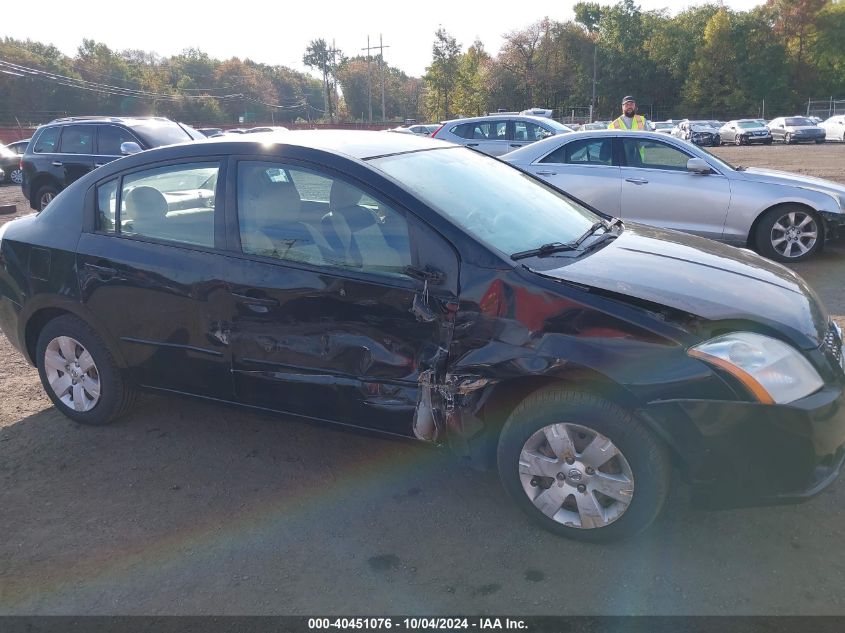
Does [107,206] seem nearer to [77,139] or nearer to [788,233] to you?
[788,233]

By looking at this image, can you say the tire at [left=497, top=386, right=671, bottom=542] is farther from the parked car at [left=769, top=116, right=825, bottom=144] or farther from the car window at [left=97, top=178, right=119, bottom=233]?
the parked car at [left=769, top=116, right=825, bottom=144]

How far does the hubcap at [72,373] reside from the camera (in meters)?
4.01

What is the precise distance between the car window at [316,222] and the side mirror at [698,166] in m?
5.35

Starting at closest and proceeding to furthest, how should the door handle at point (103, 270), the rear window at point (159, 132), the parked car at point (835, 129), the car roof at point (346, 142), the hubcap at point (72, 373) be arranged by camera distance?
the car roof at point (346, 142)
the door handle at point (103, 270)
the hubcap at point (72, 373)
the rear window at point (159, 132)
the parked car at point (835, 129)

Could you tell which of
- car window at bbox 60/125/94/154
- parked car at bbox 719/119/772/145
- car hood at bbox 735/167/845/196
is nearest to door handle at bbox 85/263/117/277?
car hood at bbox 735/167/845/196

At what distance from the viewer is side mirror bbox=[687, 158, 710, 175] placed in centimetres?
747

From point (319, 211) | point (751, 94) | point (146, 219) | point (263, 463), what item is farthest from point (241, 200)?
point (751, 94)

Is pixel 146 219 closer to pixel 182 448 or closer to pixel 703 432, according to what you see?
pixel 182 448

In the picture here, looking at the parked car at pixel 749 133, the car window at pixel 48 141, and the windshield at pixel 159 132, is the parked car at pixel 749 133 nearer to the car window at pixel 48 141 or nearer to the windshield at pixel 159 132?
the windshield at pixel 159 132

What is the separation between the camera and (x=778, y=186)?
7391 millimetres

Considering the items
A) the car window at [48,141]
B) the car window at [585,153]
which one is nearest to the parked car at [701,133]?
the car window at [585,153]

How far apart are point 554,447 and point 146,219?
2.47 metres

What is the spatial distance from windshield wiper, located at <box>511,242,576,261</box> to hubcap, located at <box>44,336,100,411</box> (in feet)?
8.27

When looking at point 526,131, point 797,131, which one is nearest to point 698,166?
point 526,131
